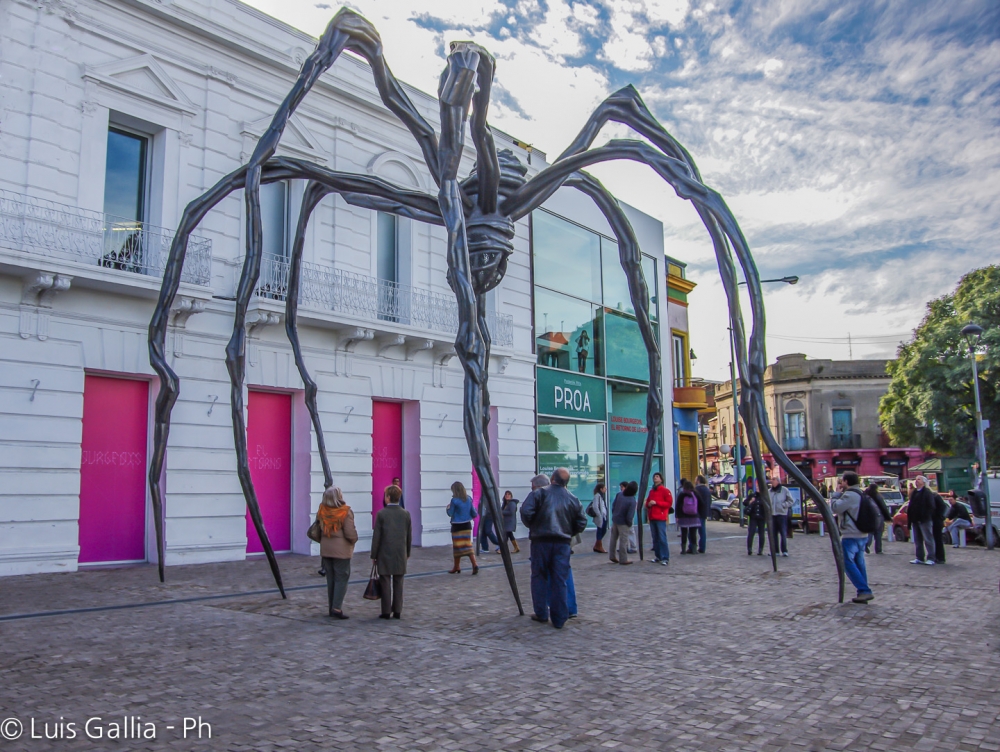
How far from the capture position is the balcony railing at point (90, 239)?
39.2ft

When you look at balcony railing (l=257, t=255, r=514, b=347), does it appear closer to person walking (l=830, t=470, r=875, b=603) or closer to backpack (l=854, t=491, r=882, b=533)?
person walking (l=830, t=470, r=875, b=603)

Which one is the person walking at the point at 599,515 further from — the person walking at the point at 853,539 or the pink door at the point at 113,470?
the pink door at the point at 113,470

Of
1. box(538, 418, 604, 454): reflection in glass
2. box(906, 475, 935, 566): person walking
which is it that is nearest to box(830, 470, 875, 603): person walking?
box(906, 475, 935, 566): person walking

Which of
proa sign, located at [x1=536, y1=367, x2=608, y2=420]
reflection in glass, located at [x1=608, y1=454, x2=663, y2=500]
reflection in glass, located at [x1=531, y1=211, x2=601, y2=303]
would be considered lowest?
reflection in glass, located at [x1=608, y1=454, x2=663, y2=500]

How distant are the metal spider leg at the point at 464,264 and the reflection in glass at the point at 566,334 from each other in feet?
50.1

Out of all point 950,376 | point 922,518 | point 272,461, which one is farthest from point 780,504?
point 950,376

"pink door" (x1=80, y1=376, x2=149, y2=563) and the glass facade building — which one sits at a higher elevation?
the glass facade building

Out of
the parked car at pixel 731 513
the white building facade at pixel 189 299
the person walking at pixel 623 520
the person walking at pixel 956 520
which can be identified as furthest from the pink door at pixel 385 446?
the parked car at pixel 731 513

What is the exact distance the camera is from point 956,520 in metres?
18.8

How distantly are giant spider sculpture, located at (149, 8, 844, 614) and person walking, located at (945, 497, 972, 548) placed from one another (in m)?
13.0

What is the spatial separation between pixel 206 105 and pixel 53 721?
13.2m

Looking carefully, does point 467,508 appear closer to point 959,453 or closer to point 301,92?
point 301,92

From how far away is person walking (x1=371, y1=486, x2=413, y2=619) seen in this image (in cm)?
806

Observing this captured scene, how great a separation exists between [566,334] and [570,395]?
6.00 ft
